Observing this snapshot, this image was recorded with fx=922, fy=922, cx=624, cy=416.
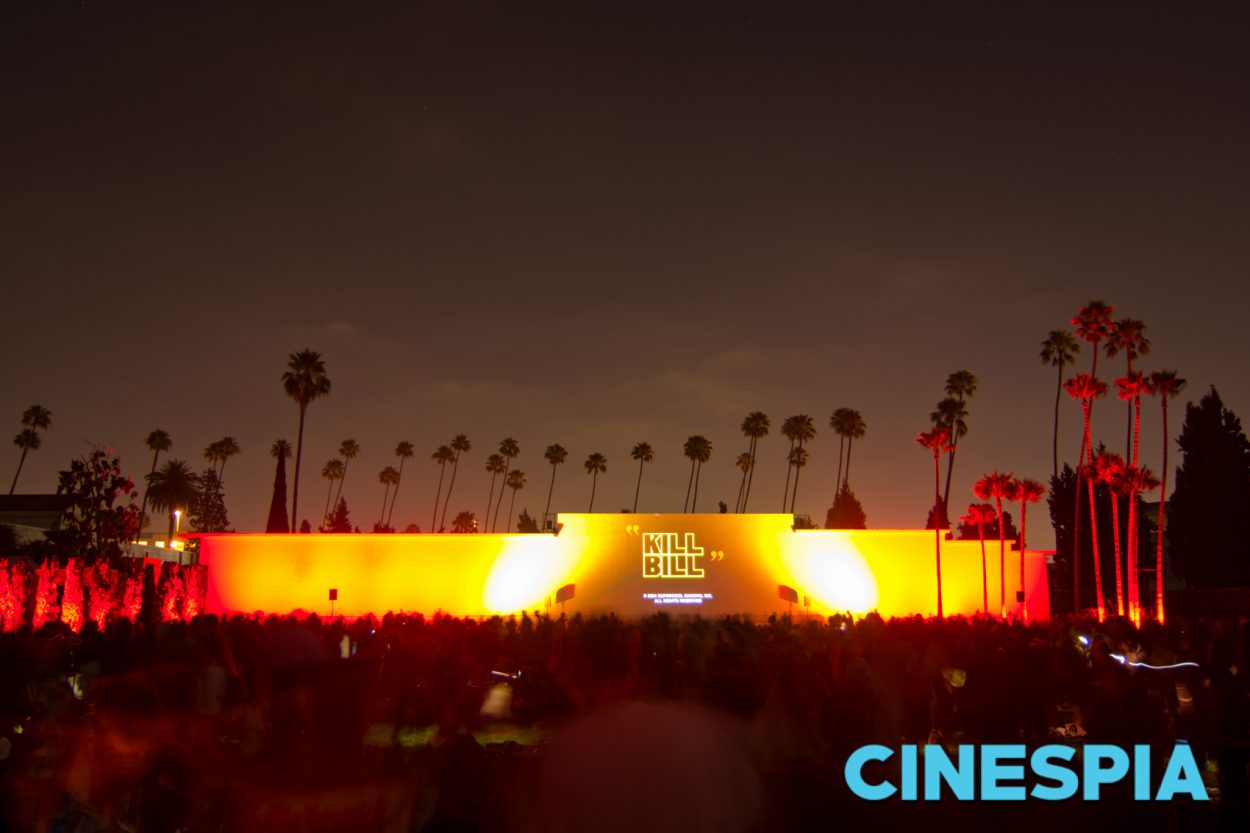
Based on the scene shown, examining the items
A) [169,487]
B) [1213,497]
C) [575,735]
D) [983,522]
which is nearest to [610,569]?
[983,522]

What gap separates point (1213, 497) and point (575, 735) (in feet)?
149

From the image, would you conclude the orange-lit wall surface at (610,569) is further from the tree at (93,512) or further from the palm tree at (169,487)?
the palm tree at (169,487)

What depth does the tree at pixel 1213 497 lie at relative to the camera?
3941cm

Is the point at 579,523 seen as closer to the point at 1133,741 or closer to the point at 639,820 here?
the point at 1133,741

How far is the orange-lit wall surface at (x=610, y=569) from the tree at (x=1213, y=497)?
1029 cm

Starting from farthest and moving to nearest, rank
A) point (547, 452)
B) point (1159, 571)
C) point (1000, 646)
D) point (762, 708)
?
point (547, 452), point (1159, 571), point (1000, 646), point (762, 708)

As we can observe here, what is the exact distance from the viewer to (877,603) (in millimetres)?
35281

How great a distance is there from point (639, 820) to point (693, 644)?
5573 mm

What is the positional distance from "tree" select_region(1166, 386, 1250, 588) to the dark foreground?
109 feet

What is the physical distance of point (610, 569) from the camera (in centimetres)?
3447

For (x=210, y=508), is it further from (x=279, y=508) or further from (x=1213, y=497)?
(x=1213, y=497)

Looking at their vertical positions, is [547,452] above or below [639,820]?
above

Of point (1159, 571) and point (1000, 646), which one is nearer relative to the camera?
point (1000, 646)

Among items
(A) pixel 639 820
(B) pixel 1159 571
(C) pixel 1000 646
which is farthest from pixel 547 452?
(A) pixel 639 820
